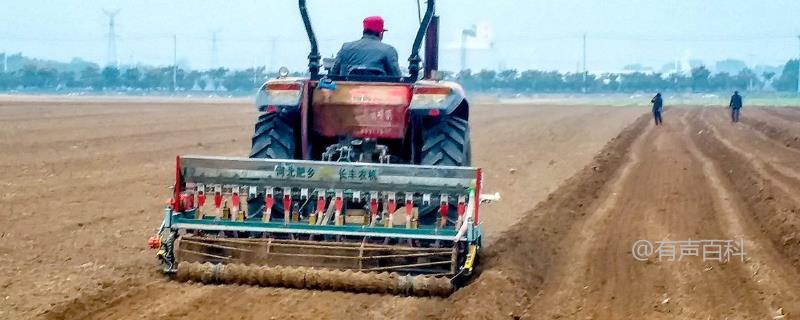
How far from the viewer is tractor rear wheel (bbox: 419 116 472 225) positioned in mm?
9281

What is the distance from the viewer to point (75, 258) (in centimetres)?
957

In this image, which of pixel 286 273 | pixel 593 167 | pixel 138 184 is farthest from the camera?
pixel 593 167

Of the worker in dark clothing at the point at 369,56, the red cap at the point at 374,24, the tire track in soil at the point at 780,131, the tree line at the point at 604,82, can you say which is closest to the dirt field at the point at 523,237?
the worker in dark clothing at the point at 369,56

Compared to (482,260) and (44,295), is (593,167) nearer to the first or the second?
(482,260)

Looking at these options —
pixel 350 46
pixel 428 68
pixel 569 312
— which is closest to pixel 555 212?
pixel 428 68

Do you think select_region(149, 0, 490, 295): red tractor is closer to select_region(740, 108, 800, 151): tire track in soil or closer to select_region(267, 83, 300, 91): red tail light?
select_region(267, 83, 300, 91): red tail light

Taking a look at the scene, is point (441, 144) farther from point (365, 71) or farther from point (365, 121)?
point (365, 71)

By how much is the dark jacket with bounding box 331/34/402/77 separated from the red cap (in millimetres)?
62

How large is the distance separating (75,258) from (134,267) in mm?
775

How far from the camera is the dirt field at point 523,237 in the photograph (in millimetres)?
7746

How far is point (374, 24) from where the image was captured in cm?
978

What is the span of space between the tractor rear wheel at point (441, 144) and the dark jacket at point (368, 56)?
1.95 ft

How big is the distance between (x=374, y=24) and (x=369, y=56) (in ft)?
0.95

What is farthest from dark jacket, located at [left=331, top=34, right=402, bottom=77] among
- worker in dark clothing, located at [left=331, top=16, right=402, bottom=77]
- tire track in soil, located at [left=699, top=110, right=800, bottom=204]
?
tire track in soil, located at [left=699, top=110, right=800, bottom=204]
